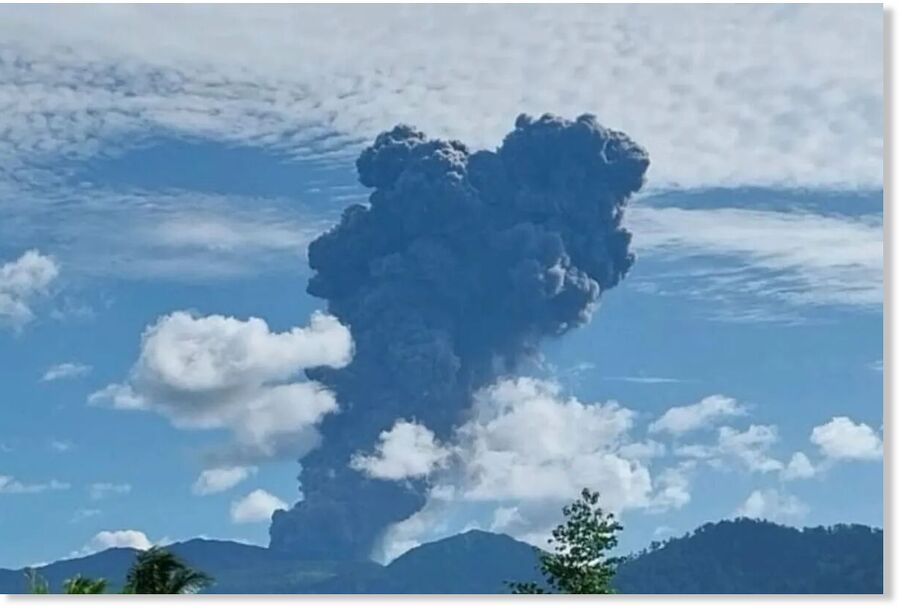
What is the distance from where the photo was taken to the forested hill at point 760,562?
547cm

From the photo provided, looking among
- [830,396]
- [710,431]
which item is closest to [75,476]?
[710,431]

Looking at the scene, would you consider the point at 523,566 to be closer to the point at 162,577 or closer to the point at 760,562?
the point at 760,562

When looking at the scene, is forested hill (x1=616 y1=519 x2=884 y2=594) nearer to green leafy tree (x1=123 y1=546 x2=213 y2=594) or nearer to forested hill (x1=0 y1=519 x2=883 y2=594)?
forested hill (x1=0 y1=519 x2=883 y2=594)

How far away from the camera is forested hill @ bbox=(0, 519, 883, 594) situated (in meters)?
5.52

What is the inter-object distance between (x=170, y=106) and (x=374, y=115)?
83cm

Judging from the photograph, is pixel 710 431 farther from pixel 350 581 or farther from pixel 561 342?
pixel 350 581

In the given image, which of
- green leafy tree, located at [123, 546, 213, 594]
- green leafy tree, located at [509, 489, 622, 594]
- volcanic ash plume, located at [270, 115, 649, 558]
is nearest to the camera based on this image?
green leafy tree, located at [123, 546, 213, 594]

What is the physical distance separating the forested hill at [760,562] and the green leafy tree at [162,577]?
1574 millimetres

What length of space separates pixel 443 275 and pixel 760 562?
1671 mm

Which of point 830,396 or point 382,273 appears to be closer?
point 830,396

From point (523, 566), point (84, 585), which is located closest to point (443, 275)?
point (523, 566)

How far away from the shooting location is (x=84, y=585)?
5.53 meters

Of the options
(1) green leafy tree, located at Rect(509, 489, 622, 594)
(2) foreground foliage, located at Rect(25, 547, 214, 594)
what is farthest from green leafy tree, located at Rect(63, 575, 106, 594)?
(1) green leafy tree, located at Rect(509, 489, 622, 594)

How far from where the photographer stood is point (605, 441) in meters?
5.87
